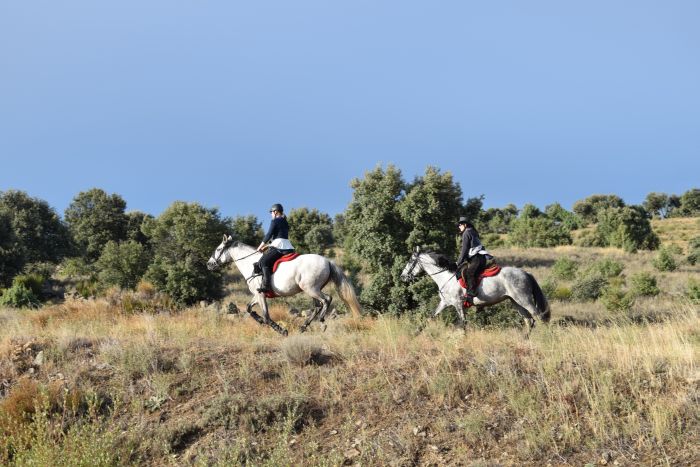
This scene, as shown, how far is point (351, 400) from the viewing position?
7.06 m

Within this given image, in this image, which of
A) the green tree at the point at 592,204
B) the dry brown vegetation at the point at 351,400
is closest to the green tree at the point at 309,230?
the dry brown vegetation at the point at 351,400

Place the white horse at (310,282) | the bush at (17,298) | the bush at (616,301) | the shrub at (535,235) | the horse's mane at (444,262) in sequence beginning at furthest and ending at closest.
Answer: the shrub at (535,235) → the bush at (616,301) → the bush at (17,298) → the horse's mane at (444,262) → the white horse at (310,282)

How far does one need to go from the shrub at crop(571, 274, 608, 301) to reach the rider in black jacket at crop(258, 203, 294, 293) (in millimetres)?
20188

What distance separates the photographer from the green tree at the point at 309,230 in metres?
54.2

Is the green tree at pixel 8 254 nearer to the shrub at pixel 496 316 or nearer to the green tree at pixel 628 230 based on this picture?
the shrub at pixel 496 316

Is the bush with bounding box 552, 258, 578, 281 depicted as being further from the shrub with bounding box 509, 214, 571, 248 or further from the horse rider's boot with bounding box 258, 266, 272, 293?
the horse rider's boot with bounding box 258, 266, 272, 293

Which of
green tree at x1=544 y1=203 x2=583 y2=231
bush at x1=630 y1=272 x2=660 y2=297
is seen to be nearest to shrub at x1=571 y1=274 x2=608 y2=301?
bush at x1=630 y1=272 x2=660 y2=297

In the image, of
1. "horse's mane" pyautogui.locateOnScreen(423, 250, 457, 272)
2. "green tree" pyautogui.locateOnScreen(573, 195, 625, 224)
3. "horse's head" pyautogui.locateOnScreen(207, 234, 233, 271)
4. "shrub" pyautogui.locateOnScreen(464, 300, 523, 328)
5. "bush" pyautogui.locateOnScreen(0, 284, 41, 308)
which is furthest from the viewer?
A: "green tree" pyautogui.locateOnScreen(573, 195, 625, 224)

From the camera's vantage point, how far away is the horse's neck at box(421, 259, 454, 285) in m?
11.9

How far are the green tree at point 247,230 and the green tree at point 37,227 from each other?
15299 millimetres

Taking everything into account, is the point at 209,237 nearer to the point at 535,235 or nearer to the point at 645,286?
the point at 645,286

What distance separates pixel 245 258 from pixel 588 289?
20.9m

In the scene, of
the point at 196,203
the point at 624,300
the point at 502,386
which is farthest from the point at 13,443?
the point at 196,203

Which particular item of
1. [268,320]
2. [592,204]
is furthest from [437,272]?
[592,204]
